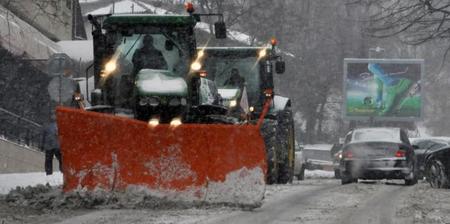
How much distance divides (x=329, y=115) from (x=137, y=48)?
2142 inches

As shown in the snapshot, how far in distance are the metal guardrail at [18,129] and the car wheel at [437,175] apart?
12.5 meters

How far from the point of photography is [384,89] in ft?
157

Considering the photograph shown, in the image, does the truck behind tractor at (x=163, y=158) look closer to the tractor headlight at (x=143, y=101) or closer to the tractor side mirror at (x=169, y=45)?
the tractor headlight at (x=143, y=101)

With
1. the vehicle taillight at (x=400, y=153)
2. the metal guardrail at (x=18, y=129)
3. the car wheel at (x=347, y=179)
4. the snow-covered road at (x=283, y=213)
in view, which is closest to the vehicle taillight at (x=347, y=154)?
the car wheel at (x=347, y=179)

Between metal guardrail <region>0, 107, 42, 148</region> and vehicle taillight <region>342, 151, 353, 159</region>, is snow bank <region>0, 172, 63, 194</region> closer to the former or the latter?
vehicle taillight <region>342, 151, 353, 159</region>

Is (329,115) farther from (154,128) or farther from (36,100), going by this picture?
(154,128)

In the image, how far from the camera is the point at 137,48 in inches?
502

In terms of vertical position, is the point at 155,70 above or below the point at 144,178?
above

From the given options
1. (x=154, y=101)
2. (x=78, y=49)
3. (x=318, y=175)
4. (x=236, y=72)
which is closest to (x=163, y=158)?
(x=154, y=101)

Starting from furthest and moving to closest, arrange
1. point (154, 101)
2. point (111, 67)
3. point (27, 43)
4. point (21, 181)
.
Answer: point (27, 43), point (21, 181), point (111, 67), point (154, 101)

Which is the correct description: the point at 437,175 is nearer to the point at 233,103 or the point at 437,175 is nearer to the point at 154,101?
the point at 233,103

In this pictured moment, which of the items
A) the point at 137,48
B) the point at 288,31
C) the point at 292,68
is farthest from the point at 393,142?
the point at 292,68

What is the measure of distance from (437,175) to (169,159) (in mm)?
8545

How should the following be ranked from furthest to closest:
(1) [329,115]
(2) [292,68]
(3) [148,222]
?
(1) [329,115]
(2) [292,68]
(3) [148,222]
